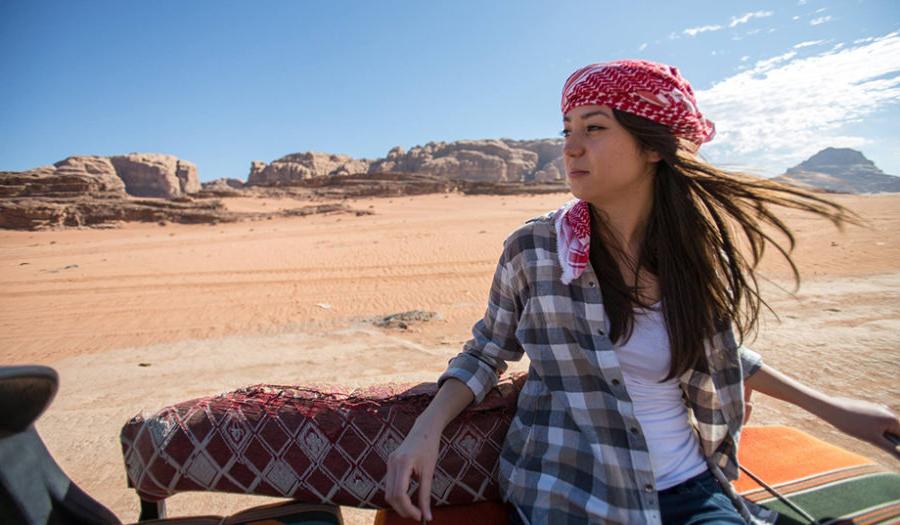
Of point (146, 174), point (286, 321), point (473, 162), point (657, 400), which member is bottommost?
point (286, 321)

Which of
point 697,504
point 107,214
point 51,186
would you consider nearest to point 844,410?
point 697,504

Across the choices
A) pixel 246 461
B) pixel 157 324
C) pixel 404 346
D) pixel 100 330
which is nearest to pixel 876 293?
pixel 404 346

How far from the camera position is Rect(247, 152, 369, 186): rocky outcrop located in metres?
63.9

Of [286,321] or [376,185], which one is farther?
[376,185]

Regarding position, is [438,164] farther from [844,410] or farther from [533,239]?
[844,410]

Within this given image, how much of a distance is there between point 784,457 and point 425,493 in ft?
4.60

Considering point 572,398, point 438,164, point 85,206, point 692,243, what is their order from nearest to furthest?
1. point 572,398
2. point 692,243
3. point 85,206
4. point 438,164

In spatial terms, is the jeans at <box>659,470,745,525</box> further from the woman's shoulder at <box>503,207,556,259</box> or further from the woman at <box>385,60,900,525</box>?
the woman's shoulder at <box>503,207,556,259</box>

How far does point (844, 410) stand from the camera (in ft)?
4.94

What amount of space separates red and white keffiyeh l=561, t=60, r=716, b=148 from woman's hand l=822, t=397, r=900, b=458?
3.25 feet

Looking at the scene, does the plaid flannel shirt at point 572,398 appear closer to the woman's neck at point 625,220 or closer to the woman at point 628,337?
the woman at point 628,337

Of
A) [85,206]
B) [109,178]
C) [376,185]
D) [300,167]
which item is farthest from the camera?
[300,167]

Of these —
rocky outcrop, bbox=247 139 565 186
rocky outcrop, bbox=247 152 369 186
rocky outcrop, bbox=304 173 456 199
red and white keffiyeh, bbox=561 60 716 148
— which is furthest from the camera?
rocky outcrop, bbox=247 139 565 186

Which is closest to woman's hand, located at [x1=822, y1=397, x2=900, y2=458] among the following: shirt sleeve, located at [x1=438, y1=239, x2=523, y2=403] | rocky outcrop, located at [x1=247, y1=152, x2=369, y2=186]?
shirt sleeve, located at [x1=438, y1=239, x2=523, y2=403]
